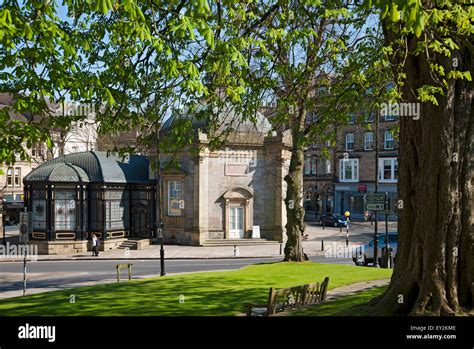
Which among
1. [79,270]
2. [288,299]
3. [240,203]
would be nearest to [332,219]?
[240,203]

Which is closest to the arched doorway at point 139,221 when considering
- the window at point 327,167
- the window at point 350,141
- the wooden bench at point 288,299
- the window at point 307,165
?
the wooden bench at point 288,299

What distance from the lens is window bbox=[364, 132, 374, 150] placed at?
58.5 meters

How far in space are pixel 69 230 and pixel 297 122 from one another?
21.8 metres

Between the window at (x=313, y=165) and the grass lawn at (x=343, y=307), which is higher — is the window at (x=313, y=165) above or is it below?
above

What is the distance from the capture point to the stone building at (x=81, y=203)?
34969 millimetres

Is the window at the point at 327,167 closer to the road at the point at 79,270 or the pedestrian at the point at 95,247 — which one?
the road at the point at 79,270

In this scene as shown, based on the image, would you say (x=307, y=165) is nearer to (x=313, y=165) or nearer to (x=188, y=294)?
(x=313, y=165)

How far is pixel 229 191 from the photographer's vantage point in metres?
38.3

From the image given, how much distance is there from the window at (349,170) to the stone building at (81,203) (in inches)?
1200

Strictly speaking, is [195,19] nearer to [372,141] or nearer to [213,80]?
[213,80]

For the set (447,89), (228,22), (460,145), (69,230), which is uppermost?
(228,22)

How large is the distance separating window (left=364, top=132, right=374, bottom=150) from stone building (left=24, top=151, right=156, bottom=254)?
30377 millimetres
